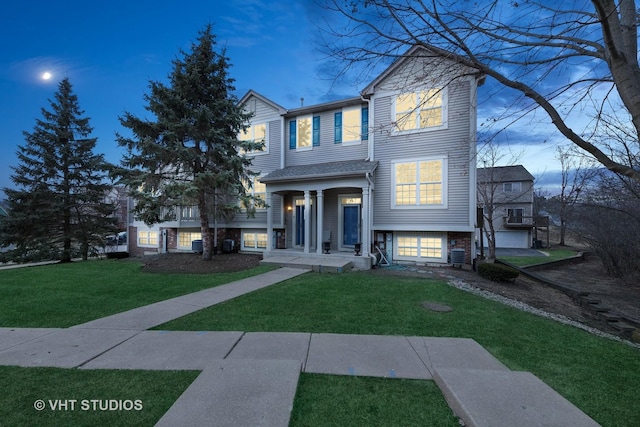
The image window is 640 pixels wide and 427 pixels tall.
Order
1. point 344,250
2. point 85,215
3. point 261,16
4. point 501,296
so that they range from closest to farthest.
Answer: point 261,16, point 501,296, point 344,250, point 85,215

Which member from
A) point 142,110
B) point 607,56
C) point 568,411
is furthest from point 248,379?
point 142,110

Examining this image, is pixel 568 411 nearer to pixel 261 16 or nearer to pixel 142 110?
pixel 261 16

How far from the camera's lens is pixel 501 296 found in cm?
714

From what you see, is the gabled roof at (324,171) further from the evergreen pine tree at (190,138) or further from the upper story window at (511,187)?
the upper story window at (511,187)

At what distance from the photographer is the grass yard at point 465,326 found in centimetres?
276

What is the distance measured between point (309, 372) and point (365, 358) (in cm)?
74

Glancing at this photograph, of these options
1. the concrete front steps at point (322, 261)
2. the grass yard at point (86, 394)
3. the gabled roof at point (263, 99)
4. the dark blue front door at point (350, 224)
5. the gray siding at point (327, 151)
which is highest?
the gabled roof at point (263, 99)

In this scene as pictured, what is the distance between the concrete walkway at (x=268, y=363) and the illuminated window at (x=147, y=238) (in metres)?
15.0

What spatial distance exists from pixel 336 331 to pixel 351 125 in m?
10.1

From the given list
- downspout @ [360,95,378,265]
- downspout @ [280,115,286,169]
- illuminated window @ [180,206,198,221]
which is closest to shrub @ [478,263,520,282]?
downspout @ [360,95,378,265]

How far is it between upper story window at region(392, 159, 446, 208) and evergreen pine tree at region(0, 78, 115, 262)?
1478cm

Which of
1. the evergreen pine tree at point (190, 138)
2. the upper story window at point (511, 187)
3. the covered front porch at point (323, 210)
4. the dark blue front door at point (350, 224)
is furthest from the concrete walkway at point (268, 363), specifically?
the upper story window at point (511, 187)

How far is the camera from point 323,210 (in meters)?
12.8

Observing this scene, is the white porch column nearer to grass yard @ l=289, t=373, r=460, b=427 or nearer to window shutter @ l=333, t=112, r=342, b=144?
window shutter @ l=333, t=112, r=342, b=144
